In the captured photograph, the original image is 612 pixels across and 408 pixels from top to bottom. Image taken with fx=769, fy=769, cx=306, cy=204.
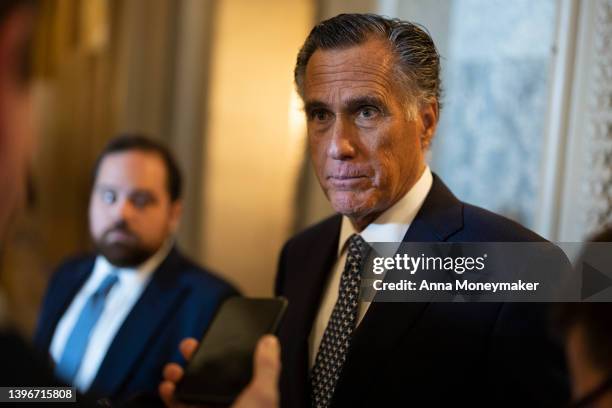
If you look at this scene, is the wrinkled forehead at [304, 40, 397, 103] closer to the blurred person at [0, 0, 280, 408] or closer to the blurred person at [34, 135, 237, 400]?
the blurred person at [0, 0, 280, 408]

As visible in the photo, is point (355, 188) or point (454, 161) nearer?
point (355, 188)

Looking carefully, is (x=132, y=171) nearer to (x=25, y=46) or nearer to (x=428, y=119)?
A: (x=428, y=119)

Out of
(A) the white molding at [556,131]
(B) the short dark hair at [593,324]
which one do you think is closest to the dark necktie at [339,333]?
(B) the short dark hair at [593,324]

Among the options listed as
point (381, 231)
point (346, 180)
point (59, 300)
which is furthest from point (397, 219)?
point (59, 300)

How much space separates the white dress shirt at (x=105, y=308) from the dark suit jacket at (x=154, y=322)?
1.2 inches

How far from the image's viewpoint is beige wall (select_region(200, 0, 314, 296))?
129 inches

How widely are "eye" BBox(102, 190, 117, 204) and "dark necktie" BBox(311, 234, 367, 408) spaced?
1.09 meters

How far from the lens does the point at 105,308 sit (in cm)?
205

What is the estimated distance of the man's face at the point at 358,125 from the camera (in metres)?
1.16

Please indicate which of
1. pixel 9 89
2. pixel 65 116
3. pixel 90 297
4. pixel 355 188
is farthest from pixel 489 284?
pixel 65 116

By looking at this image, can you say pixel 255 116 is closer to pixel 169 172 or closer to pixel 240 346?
pixel 169 172

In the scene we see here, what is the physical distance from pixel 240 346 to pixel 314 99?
1.29 ft

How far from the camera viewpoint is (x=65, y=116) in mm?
4652

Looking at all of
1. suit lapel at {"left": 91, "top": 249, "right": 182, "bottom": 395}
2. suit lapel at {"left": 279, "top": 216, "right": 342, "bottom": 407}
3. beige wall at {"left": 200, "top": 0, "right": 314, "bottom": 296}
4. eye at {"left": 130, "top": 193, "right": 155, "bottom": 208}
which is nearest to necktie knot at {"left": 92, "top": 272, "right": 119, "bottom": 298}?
suit lapel at {"left": 91, "top": 249, "right": 182, "bottom": 395}
